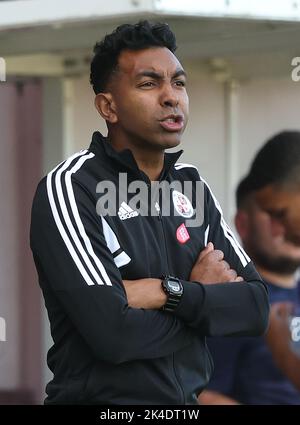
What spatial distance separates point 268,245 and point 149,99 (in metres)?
2.35

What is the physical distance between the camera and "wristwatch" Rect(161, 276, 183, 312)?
317 centimetres

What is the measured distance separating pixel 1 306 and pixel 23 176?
797 millimetres

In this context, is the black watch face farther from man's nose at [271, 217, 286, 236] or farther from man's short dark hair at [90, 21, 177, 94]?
man's nose at [271, 217, 286, 236]

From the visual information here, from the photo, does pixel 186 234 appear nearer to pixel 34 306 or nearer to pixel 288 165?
pixel 288 165

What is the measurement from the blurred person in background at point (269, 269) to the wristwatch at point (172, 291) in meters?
2.24

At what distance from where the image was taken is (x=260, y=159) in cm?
558

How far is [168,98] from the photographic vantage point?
331cm

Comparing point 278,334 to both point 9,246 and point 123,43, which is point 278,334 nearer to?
point 9,246

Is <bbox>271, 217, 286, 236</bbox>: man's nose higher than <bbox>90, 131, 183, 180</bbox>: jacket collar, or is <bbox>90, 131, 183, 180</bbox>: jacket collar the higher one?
<bbox>90, 131, 183, 180</bbox>: jacket collar
